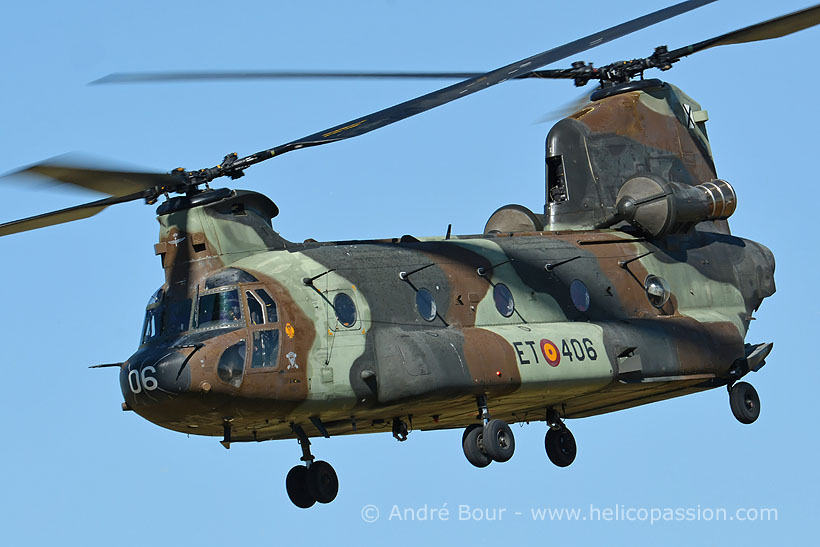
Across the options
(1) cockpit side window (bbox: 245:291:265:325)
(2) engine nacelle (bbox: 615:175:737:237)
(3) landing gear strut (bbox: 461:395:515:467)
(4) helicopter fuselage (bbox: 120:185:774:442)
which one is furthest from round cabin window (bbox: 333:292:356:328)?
(2) engine nacelle (bbox: 615:175:737:237)

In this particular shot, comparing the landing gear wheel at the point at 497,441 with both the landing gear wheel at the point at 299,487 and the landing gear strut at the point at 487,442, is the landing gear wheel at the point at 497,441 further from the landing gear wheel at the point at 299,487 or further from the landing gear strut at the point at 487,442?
the landing gear wheel at the point at 299,487

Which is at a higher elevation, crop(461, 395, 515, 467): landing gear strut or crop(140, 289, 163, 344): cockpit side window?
crop(140, 289, 163, 344): cockpit side window

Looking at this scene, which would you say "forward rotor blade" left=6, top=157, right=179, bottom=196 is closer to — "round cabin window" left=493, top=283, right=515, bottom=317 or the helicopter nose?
the helicopter nose

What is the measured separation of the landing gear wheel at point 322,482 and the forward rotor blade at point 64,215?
17.0 ft

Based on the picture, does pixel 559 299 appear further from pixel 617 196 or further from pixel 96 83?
pixel 96 83

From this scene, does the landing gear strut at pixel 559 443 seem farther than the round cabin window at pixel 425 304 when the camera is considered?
Yes

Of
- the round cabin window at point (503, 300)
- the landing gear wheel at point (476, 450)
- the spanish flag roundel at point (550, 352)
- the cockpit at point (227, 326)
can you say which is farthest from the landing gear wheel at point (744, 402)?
the cockpit at point (227, 326)

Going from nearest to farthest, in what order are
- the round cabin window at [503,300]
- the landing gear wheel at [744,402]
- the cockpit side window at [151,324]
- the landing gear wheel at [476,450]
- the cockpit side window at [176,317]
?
the cockpit side window at [176,317], the cockpit side window at [151,324], the landing gear wheel at [476,450], the round cabin window at [503,300], the landing gear wheel at [744,402]

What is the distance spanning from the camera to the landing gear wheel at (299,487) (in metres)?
24.5

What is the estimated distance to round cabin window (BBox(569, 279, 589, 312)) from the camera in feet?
85.6

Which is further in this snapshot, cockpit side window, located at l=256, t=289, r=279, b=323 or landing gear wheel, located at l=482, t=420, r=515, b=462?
landing gear wheel, located at l=482, t=420, r=515, b=462

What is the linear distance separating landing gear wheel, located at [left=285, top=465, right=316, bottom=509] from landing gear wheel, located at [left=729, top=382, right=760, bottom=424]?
26.8 ft

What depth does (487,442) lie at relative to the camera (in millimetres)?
23719

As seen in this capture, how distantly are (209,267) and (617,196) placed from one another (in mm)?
8801
